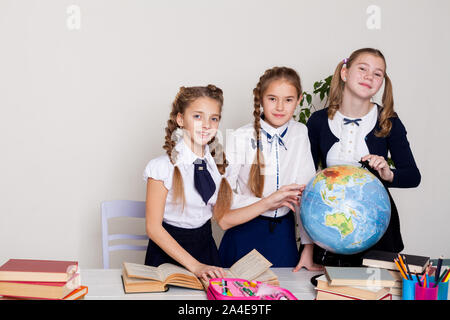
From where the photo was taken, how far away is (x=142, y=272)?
6.60 ft

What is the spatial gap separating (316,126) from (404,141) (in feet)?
1.56

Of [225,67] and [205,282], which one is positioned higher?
[225,67]

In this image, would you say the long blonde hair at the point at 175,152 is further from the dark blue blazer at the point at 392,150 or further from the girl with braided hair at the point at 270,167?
the dark blue blazer at the point at 392,150

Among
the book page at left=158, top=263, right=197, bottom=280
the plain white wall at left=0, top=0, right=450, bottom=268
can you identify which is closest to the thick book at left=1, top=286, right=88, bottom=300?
the book page at left=158, top=263, right=197, bottom=280

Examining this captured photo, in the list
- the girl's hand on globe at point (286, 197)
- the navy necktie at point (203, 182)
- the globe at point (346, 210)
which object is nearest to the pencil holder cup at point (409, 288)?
the globe at point (346, 210)

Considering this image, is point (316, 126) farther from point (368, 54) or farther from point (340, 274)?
point (340, 274)

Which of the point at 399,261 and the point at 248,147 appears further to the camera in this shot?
the point at 248,147

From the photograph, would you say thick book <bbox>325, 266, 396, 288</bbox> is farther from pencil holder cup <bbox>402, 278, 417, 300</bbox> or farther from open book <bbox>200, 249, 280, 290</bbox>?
open book <bbox>200, 249, 280, 290</bbox>

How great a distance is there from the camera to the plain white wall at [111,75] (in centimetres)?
379

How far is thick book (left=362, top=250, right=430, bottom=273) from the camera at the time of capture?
1.97 m

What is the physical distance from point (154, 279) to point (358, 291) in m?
0.80

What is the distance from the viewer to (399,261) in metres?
1.97
